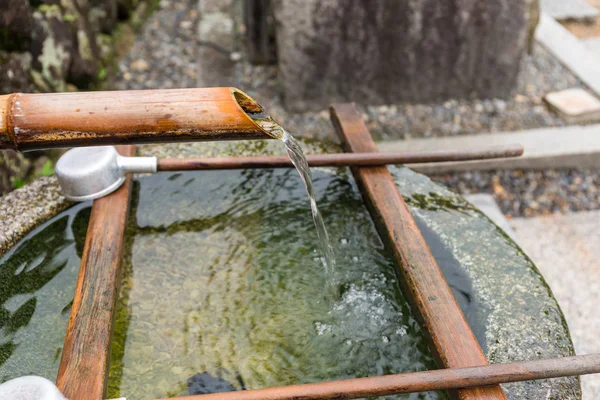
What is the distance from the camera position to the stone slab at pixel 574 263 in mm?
2902

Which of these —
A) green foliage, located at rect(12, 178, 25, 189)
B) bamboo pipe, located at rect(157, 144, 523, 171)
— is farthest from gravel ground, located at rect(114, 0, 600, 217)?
bamboo pipe, located at rect(157, 144, 523, 171)

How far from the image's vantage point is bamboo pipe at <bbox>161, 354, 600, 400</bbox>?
4.19 feet

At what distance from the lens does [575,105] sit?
169 inches

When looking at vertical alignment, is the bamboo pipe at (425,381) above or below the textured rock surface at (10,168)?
above

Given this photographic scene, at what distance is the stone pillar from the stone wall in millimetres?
1570

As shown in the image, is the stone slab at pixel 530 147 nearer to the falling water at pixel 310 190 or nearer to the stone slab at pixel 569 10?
the falling water at pixel 310 190

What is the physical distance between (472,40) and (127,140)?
377 cm

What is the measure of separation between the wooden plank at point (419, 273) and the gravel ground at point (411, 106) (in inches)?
78.3

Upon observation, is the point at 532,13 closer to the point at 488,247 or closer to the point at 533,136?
the point at 533,136

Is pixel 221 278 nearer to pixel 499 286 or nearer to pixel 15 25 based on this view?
pixel 499 286

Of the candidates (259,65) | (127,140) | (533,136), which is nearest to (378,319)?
(127,140)

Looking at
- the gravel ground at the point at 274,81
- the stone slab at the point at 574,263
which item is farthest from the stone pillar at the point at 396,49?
the stone slab at the point at 574,263

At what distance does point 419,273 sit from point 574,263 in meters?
2.17

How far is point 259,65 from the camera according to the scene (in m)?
4.84
